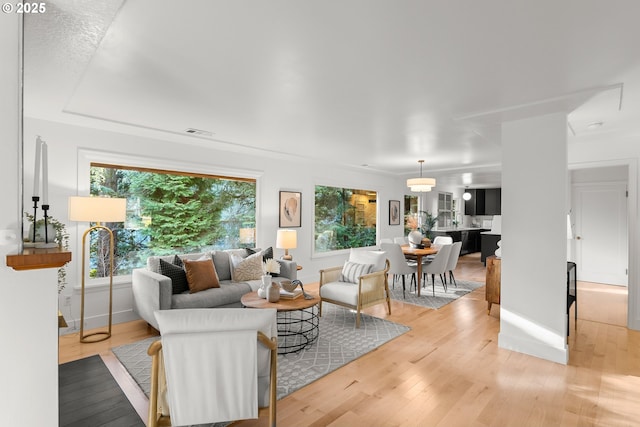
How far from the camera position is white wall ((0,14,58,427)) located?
4.46 feet

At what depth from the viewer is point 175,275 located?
3975 mm

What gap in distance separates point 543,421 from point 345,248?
554 centimetres

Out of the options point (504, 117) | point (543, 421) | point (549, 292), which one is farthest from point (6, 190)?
point (549, 292)

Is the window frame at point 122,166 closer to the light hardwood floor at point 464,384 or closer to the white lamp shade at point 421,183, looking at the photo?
the light hardwood floor at point 464,384

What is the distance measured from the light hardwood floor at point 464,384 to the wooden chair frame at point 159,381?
1.39 feet

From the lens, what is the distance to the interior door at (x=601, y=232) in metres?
6.02

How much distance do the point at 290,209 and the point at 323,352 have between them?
3.29 m

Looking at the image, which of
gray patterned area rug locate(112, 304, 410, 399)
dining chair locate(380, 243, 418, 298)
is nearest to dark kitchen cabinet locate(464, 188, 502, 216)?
dining chair locate(380, 243, 418, 298)

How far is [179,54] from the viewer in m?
2.18

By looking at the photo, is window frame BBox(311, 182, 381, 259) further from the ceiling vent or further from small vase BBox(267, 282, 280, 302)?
small vase BBox(267, 282, 280, 302)

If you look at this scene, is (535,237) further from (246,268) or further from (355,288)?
(246,268)

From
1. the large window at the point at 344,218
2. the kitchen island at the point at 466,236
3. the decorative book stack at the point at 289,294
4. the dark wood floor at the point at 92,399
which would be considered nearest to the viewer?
the dark wood floor at the point at 92,399

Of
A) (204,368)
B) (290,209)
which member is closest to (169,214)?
(290,209)

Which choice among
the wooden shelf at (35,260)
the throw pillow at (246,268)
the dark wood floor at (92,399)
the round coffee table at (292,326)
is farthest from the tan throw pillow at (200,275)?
the wooden shelf at (35,260)
